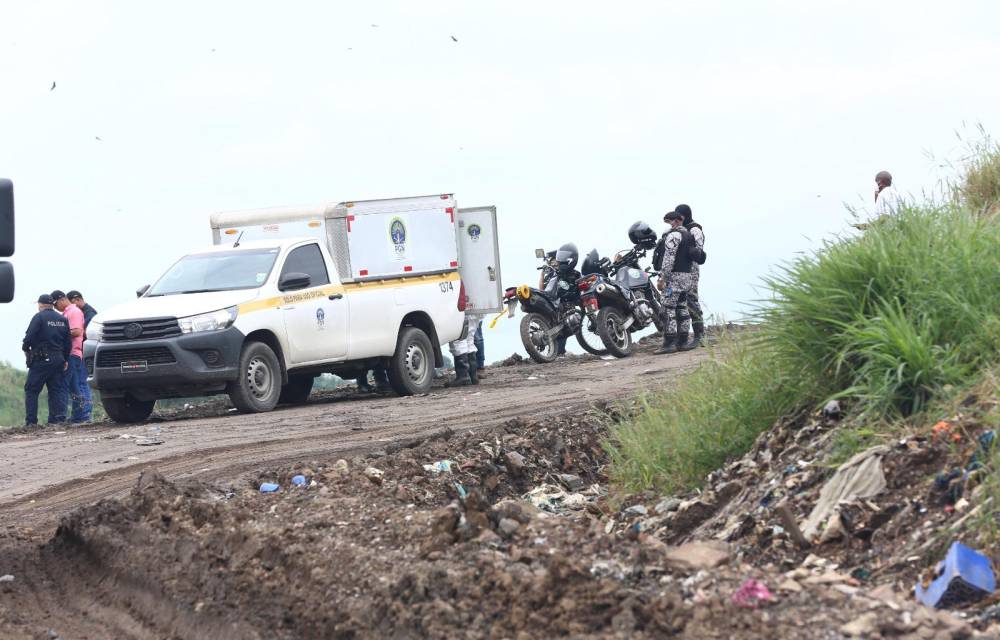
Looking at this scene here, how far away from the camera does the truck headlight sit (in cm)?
1481

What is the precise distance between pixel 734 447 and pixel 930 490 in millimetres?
1969

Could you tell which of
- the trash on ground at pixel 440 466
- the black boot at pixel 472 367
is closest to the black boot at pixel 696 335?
the black boot at pixel 472 367

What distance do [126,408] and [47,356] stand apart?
295 cm

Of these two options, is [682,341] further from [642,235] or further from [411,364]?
[411,364]

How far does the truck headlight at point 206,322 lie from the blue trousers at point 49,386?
408cm

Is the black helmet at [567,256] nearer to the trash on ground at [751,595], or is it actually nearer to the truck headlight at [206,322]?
the truck headlight at [206,322]

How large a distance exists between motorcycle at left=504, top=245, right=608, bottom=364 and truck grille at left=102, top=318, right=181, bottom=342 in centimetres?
680

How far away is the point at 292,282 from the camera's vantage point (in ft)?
51.3

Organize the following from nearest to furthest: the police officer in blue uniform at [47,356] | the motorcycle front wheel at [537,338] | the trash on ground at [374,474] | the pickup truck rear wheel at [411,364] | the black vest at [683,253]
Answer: the trash on ground at [374,474] → the pickup truck rear wheel at [411,364] → the police officer in blue uniform at [47,356] → the black vest at [683,253] → the motorcycle front wheel at [537,338]

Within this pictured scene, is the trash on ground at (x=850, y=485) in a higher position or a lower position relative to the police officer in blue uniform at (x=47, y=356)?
lower

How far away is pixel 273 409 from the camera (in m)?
15.8

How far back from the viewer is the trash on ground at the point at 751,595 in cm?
473

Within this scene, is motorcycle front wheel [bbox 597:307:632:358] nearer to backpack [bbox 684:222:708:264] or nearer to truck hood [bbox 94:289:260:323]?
backpack [bbox 684:222:708:264]

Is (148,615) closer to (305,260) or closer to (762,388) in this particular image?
(762,388)
